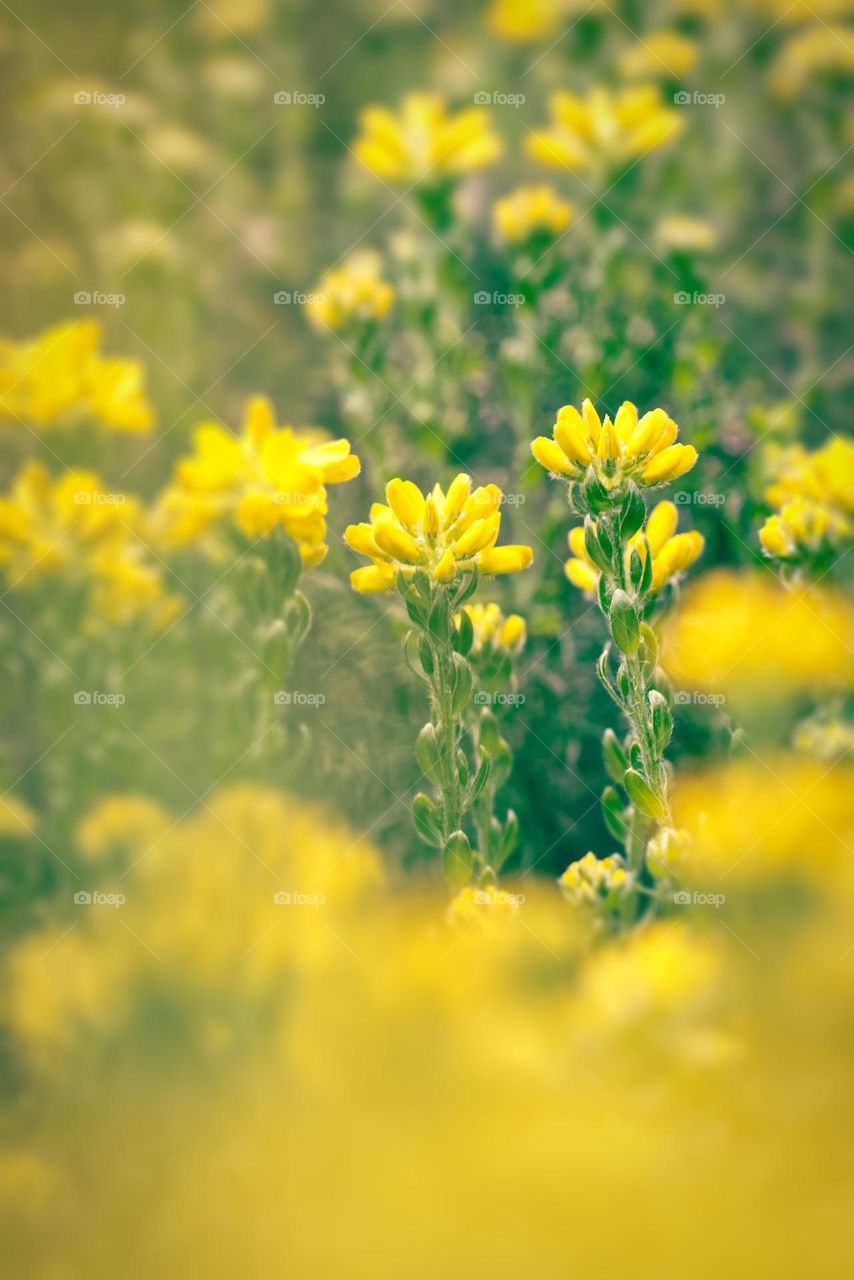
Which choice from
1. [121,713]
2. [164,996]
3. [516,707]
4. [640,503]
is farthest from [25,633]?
[640,503]

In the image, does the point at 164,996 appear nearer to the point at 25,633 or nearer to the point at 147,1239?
the point at 147,1239

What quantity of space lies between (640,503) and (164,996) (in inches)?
23.2

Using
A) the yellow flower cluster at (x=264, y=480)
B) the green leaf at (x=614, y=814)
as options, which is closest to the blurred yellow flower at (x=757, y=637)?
the green leaf at (x=614, y=814)

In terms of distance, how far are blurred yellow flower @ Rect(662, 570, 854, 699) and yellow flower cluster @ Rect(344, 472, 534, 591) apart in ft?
0.77

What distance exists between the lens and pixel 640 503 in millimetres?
967

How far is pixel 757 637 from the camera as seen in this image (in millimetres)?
1139

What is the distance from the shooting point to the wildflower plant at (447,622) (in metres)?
0.97

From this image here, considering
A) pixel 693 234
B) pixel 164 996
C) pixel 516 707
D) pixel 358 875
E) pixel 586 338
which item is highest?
pixel 693 234
